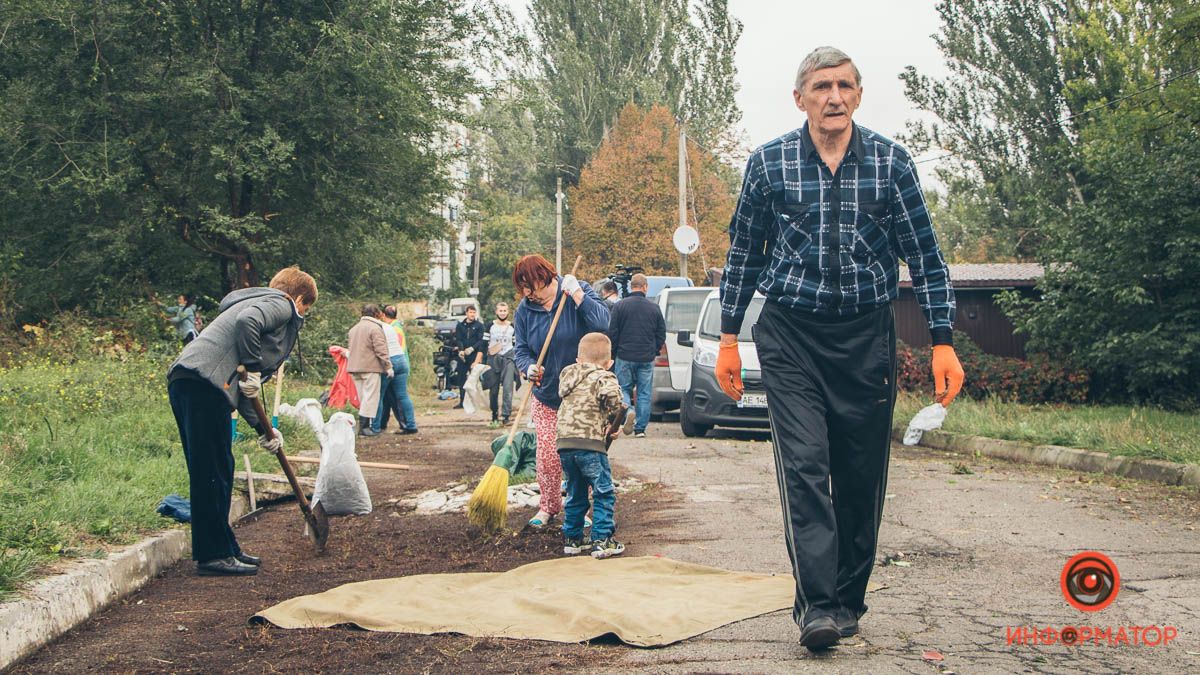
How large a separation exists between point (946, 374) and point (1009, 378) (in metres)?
15.2

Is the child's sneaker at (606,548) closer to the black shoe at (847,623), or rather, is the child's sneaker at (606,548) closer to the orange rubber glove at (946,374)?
the black shoe at (847,623)

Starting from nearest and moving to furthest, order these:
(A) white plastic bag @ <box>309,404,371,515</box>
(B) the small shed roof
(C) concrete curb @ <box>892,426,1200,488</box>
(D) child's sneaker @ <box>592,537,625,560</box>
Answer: (D) child's sneaker @ <box>592,537,625,560</box>
(A) white plastic bag @ <box>309,404,371,515</box>
(C) concrete curb @ <box>892,426,1200,488</box>
(B) the small shed roof

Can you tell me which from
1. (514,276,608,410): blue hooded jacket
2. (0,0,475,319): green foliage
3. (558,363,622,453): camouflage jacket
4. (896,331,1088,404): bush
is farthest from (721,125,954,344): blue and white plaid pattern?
(0,0,475,319): green foliage

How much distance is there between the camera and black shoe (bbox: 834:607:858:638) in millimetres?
4334

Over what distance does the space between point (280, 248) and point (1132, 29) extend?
20708 millimetres

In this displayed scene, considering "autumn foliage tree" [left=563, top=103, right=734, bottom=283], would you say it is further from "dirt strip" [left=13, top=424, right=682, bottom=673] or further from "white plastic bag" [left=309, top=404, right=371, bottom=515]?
"white plastic bag" [left=309, top=404, right=371, bottom=515]

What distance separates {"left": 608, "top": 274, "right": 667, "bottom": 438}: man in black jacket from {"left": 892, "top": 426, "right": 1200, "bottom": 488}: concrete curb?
10.8 ft

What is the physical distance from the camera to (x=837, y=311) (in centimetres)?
437

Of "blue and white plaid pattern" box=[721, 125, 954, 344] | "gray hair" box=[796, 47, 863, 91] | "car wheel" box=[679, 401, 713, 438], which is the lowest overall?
"car wheel" box=[679, 401, 713, 438]

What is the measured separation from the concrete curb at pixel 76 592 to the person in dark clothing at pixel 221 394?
0.33 metres

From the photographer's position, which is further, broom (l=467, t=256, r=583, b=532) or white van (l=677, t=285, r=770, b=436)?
white van (l=677, t=285, r=770, b=436)

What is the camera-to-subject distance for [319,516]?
7371 mm

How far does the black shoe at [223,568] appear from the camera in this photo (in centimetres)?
663

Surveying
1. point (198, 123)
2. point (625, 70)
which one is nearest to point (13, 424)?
point (198, 123)
